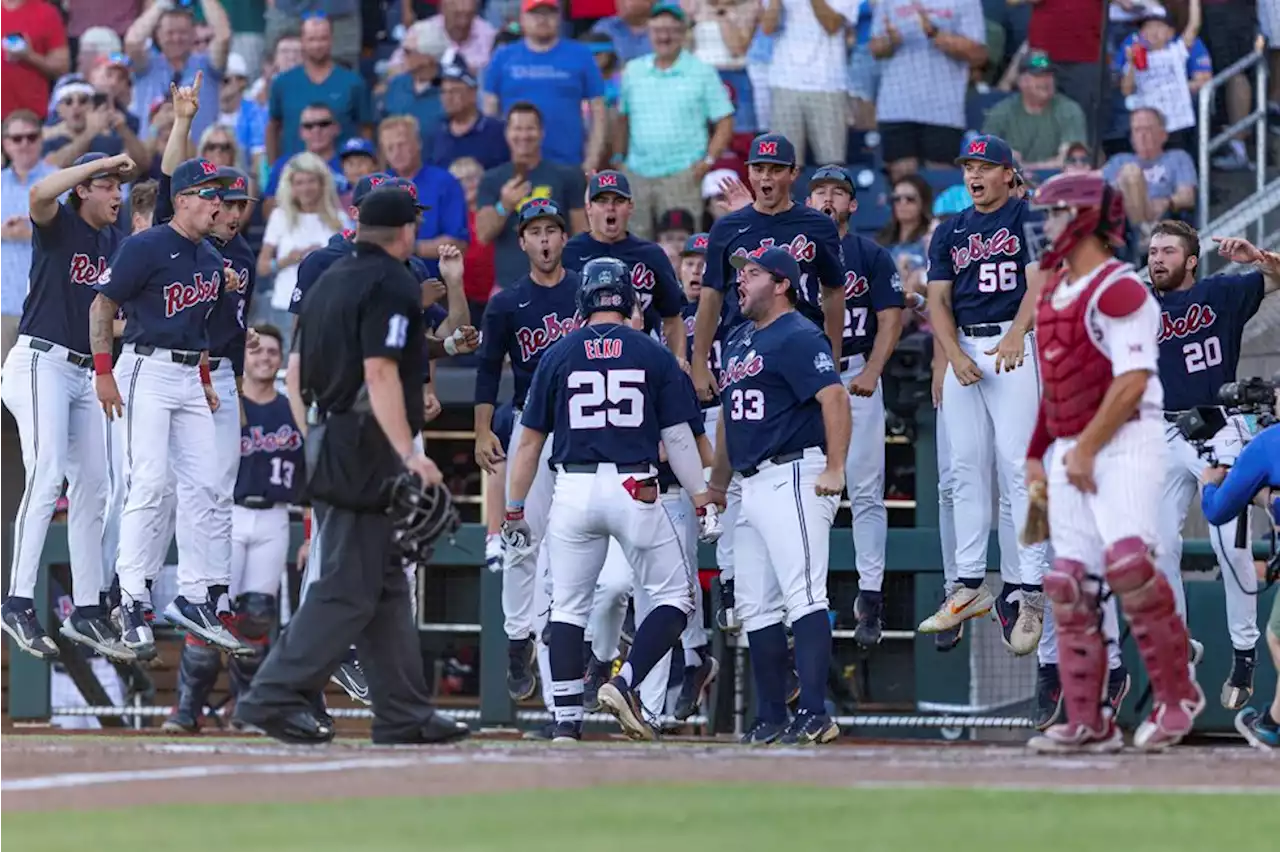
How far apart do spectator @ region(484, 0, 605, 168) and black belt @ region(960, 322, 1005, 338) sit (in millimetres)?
→ 4904

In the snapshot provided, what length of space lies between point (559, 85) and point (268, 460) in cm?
A: 370

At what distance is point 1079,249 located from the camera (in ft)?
26.5

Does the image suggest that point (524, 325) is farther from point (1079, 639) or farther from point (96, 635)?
point (1079, 639)

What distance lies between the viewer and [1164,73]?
14.9m

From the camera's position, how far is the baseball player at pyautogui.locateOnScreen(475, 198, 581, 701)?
37.7 feet

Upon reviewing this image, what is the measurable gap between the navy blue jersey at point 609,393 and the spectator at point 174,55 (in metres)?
7.38

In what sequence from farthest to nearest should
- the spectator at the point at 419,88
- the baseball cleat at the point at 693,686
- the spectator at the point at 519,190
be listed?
the spectator at the point at 419,88 < the spectator at the point at 519,190 < the baseball cleat at the point at 693,686

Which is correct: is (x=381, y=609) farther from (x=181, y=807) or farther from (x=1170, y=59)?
(x=1170, y=59)

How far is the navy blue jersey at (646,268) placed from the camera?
11.5m

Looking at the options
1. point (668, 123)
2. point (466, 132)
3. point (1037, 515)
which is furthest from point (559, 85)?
point (1037, 515)

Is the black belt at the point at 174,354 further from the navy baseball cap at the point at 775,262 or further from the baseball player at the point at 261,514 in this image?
the navy baseball cap at the point at 775,262

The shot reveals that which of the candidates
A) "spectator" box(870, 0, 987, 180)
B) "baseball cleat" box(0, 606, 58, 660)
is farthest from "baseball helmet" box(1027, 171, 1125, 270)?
"spectator" box(870, 0, 987, 180)

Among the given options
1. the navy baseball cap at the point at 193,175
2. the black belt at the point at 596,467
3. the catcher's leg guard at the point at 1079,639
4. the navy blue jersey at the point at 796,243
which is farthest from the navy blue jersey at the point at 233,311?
the catcher's leg guard at the point at 1079,639

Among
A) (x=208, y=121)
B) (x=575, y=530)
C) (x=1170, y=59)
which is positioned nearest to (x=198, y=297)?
(x=575, y=530)
